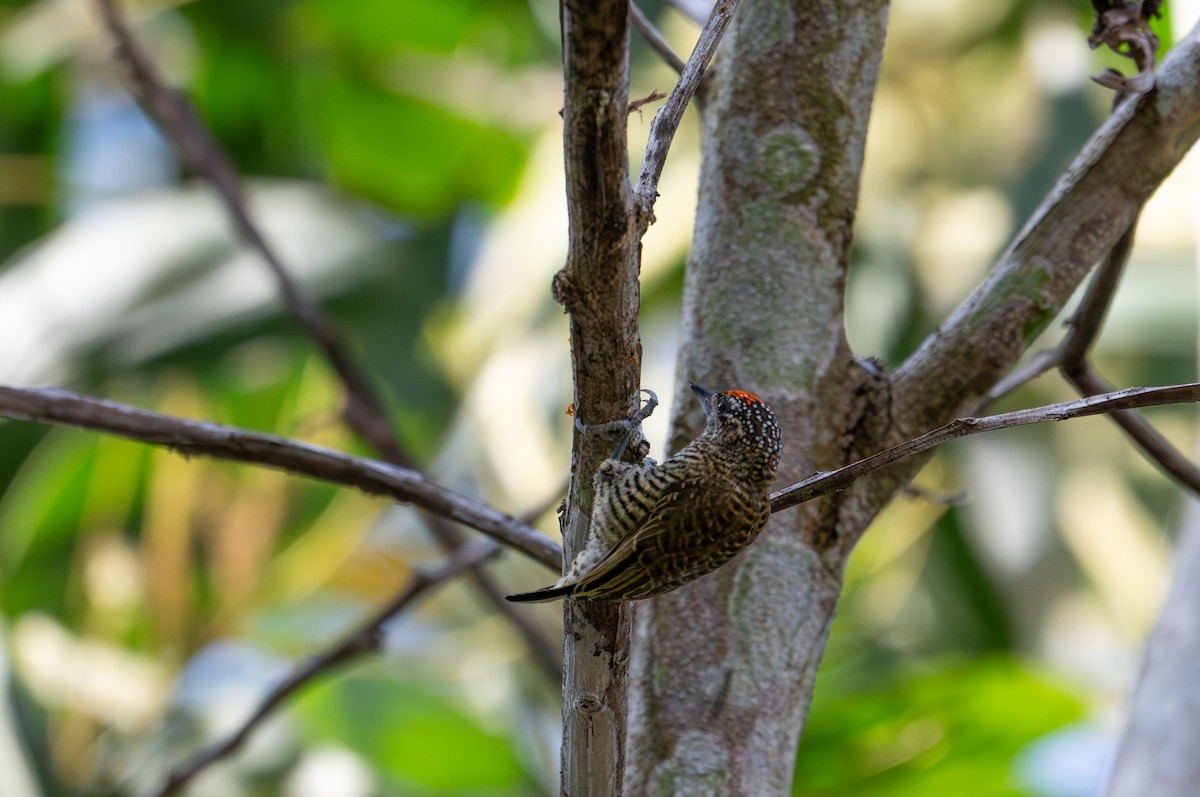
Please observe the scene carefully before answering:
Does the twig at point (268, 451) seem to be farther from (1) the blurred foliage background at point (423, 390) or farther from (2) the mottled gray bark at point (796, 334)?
(1) the blurred foliage background at point (423, 390)

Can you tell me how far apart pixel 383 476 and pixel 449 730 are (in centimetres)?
417

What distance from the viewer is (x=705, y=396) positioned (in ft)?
5.62

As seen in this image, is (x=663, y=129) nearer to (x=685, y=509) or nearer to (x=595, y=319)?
(x=595, y=319)

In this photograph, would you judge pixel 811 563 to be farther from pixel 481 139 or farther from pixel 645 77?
pixel 481 139

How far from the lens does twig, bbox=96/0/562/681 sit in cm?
254

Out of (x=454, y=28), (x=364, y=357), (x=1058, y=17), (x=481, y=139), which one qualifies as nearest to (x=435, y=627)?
(x=364, y=357)

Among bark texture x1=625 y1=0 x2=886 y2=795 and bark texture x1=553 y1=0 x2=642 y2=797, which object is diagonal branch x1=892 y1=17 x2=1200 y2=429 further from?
bark texture x1=553 y1=0 x2=642 y2=797

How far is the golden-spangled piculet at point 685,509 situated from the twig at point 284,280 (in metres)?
0.96

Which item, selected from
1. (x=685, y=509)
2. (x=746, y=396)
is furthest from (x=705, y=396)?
(x=685, y=509)

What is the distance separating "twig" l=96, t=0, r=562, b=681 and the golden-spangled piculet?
96 cm

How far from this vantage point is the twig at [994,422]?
1.11 metres

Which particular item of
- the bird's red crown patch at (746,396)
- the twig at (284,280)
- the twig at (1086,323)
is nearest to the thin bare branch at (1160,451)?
the twig at (1086,323)

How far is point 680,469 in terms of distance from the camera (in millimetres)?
1673

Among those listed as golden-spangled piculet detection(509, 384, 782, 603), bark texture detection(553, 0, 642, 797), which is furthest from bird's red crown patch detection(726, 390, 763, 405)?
bark texture detection(553, 0, 642, 797)
